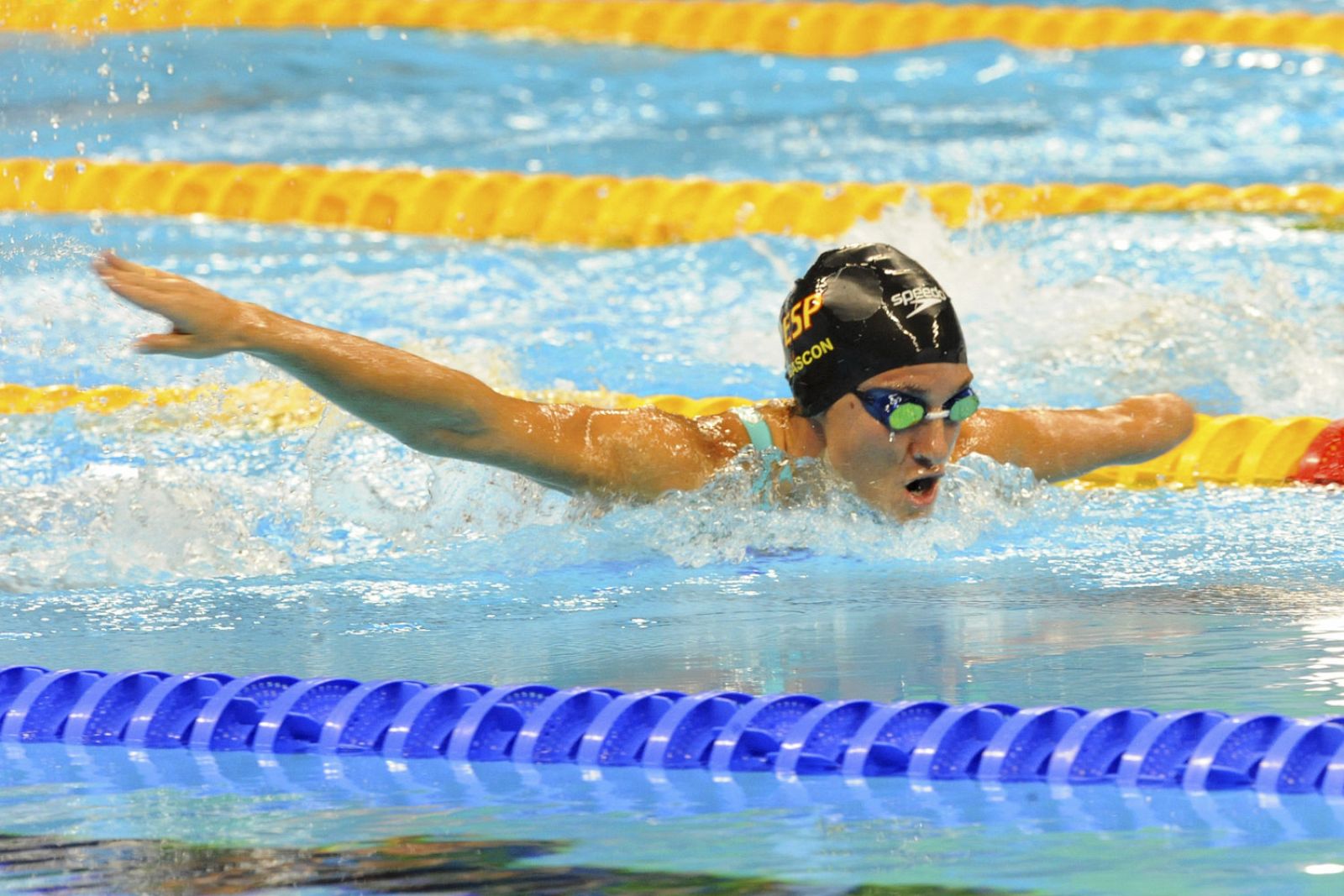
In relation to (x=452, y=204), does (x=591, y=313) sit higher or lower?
lower

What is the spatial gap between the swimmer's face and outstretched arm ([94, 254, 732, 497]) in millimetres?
236

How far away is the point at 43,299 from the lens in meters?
5.63

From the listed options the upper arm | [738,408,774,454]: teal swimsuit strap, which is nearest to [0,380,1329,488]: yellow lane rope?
[738,408,774,454]: teal swimsuit strap

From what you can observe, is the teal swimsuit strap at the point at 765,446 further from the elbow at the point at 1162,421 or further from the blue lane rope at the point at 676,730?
the blue lane rope at the point at 676,730

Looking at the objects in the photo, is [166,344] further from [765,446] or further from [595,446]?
[765,446]

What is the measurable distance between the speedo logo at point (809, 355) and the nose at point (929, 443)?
0.74ft

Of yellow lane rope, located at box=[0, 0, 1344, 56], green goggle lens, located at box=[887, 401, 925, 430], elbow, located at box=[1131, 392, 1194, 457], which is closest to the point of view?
green goggle lens, located at box=[887, 401, 925, 430]

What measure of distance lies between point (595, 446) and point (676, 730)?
922 mm

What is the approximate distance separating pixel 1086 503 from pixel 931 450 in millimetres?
800

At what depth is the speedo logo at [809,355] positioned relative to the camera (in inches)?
138

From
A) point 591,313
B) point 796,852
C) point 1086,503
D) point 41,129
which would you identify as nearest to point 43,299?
point 591,313

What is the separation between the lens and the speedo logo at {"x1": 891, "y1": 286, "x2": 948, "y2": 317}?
138 inches

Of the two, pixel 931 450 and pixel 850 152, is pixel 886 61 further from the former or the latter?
pixel 931 450

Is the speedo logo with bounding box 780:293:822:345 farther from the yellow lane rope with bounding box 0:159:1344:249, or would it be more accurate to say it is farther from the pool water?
the yellow lane rope with bounding box 0:159:1344:249
